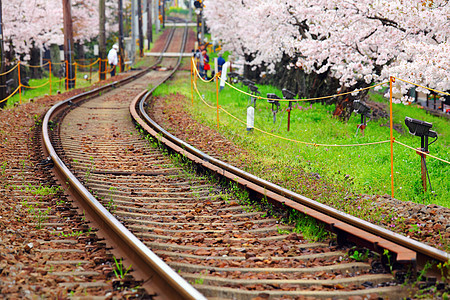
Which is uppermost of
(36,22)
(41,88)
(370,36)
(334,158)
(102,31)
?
(36,22)

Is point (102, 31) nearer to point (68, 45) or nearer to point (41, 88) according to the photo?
point (41, 88)

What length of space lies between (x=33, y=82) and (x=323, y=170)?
3251 cm

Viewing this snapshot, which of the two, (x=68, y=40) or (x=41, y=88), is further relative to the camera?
(x=41, y=88)

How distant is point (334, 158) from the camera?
35.1ft

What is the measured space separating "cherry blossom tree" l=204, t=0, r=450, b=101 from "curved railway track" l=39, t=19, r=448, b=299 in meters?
6.00

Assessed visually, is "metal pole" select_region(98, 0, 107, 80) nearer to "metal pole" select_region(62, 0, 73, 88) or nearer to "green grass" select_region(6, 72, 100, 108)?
"green grass" select_region(6, 72, 100, 108)

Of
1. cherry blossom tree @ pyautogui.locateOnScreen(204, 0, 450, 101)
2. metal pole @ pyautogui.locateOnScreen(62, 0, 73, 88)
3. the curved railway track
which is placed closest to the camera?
the curved railway track

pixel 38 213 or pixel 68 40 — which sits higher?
pixel 68 40

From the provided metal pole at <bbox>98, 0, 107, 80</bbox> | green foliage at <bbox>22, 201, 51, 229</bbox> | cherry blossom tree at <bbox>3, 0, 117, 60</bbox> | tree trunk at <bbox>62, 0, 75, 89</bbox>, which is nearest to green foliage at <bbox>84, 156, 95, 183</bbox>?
green foliage at <bbox>22, 201, 51, 229</bbox>

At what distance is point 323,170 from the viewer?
9.55 metres

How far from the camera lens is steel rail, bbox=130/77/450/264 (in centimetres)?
502

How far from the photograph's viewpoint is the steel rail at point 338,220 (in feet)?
16.5

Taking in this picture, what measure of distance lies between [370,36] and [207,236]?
11.2 metres

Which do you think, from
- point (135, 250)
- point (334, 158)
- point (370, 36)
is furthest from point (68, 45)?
point (135, 250)
